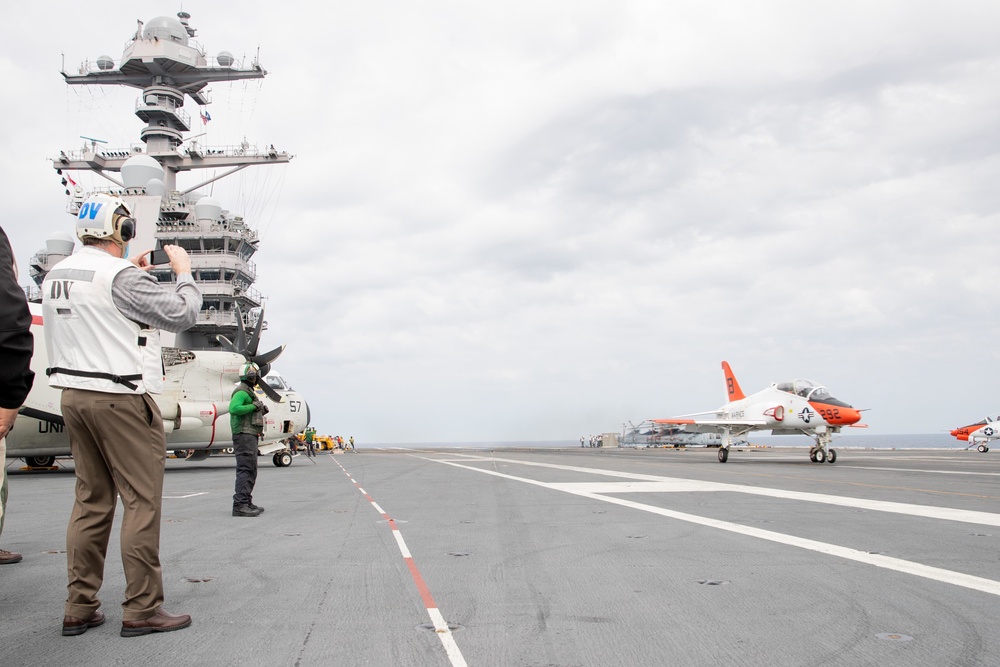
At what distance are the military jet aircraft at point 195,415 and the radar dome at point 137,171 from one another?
2984cm

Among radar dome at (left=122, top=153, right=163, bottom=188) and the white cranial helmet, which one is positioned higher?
radar dome at (left=122, top=153, right=163, bottom=188)

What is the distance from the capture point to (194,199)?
5353 cm

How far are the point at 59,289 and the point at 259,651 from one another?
2.40 metres

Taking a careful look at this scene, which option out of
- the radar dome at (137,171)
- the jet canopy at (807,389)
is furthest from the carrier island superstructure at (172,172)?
the jet canopy at (807,389)

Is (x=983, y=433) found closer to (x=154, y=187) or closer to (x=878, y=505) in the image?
(x=878, y=505)

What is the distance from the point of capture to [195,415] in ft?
70.6

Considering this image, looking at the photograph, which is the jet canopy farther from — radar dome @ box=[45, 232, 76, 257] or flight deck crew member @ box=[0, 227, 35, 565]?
radar dome @ box=[45, 232, 76, 257]

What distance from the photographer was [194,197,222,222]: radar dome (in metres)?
49.8

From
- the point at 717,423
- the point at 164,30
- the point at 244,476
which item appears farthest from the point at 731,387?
the point at 164,30

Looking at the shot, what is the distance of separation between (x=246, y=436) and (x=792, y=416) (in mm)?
21477

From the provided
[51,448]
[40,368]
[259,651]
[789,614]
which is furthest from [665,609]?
[51,448]

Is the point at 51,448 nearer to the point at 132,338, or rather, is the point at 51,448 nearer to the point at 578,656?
the point at 132,338

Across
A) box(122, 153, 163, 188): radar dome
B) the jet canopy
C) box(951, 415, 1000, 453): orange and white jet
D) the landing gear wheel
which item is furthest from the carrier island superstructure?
box(951, 415, 1000, 453): orange and white jet

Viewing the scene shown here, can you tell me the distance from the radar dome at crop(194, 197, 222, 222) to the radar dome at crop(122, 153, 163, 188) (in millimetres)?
3845
